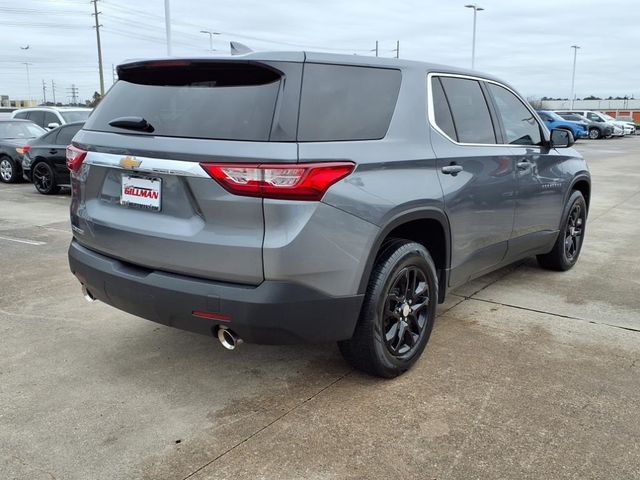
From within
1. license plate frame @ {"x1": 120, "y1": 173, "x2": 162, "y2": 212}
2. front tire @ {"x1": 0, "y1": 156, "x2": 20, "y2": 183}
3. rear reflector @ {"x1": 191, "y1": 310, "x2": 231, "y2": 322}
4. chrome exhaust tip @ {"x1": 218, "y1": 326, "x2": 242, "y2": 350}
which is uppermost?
license plate frame @ {"x1": 120, "y1": 173, "x2": 162, "y2": 212}

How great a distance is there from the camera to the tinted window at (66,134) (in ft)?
37.0

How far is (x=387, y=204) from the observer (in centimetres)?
312

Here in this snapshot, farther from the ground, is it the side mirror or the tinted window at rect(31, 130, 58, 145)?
the side mirror

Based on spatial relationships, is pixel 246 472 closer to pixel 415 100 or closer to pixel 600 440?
pixel 600 440

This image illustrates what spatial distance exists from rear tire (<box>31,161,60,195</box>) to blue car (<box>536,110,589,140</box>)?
25.1 metres

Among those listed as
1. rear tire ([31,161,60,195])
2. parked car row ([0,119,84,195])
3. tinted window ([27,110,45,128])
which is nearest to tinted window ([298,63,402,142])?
parked car row ([0,119,84,195])

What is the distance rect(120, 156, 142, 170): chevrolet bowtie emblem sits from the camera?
2.97 metres

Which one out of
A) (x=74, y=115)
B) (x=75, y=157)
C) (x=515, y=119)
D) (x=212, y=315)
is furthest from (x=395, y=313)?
(x=74, y=115)

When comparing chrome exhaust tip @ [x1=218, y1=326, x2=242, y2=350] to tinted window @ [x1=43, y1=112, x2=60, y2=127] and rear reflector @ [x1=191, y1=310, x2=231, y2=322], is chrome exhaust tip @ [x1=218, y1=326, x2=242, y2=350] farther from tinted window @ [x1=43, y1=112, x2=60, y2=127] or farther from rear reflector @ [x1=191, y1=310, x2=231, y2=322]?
tinted window @ [x1=43, y1=112, x2=60, y2=127]

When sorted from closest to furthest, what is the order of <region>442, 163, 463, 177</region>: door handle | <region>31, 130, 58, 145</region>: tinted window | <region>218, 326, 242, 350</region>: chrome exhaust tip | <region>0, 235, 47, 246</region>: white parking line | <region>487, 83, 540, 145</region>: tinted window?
<region>218, 326, 242, 350</region>: chrome exhaust tip → <region>442, 163, 463, 177</region>: door handle → <region>487, 83, 540, 145</region>: tinted window → <region>0, 235, 47, 246</region>: white parking line → <region>31, 130, 58, 145</region>: tinted window

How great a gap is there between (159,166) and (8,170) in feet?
40.3

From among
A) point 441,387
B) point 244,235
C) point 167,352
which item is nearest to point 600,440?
point 441,387

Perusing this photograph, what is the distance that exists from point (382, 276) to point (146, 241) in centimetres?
124

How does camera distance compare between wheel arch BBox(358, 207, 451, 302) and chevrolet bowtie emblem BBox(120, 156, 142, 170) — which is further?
wheel arch BBox(358, 207, 451, 302)
